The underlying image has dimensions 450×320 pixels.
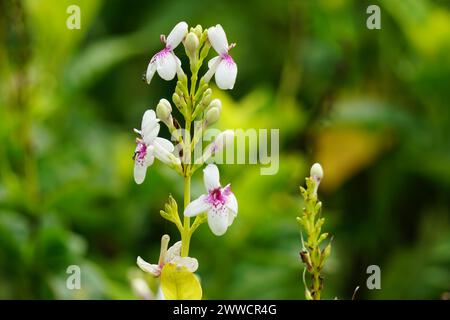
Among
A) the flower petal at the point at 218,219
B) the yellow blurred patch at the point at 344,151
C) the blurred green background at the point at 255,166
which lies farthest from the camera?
the yellow blurred patch at the point at 344,151

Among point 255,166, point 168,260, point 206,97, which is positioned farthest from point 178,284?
point 255,166

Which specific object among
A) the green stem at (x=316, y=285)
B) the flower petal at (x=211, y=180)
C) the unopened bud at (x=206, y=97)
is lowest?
the green stem at (x=316, y=285)

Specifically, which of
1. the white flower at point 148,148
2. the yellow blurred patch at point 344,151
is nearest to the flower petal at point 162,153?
the white flower at point 148,148

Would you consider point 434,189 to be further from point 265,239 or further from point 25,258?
point 25,258

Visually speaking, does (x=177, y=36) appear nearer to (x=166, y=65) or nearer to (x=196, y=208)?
(x=166, y=65)

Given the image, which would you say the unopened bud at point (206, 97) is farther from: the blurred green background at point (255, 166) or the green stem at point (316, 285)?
the blurred green background at point (255, 166)

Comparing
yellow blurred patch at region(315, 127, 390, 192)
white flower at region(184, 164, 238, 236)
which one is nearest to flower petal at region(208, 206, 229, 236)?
white flower at region(184, 164, 238, 236)

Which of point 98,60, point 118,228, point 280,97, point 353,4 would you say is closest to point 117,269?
point 118,228
